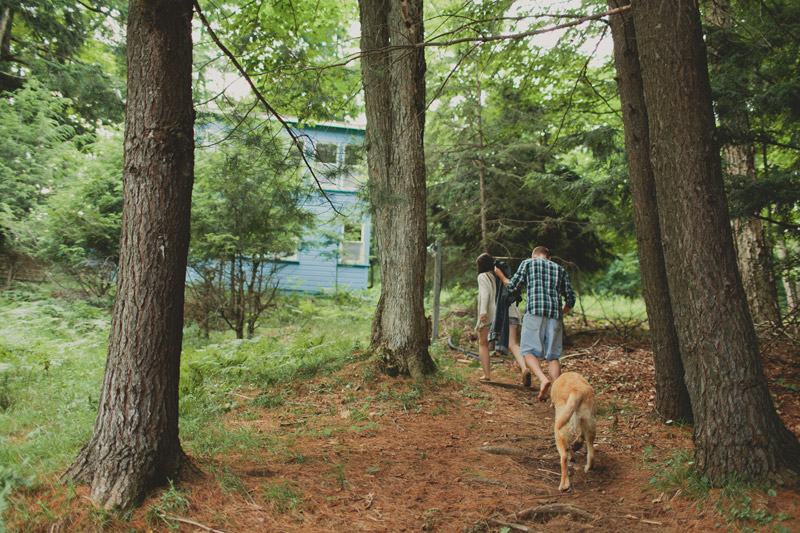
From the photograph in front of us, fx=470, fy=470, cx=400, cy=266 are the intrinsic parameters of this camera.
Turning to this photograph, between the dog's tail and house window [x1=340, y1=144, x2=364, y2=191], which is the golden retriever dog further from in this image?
Result: house window [x1=340, y1=144, x2=364, y2=191]

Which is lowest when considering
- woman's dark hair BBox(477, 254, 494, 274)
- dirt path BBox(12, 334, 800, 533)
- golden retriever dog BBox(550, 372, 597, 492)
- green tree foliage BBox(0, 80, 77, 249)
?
dirt path BBox(12, 334, 800, 533)

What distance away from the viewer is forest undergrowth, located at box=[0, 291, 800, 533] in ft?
10.1

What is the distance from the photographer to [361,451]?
455cm

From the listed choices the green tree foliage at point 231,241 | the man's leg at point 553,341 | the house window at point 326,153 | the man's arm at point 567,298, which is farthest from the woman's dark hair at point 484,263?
the green tree foliage at point 231,241

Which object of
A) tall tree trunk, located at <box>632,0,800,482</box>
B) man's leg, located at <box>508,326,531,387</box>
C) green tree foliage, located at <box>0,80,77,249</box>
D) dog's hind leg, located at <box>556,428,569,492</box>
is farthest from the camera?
green tree foliage, located at <box>0,80,77,249</box>

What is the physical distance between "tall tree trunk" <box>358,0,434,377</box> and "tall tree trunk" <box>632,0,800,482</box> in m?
3.51

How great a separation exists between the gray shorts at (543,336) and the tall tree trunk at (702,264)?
10.1ft

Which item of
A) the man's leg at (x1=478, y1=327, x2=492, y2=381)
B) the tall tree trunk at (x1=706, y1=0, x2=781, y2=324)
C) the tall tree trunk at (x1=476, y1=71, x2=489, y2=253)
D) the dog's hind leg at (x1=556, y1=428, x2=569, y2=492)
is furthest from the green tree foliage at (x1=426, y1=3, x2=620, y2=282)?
the dog's hind leg at (x1=556, y1=428, x2=569, y2=492)

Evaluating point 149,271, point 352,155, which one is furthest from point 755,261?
point 149,271

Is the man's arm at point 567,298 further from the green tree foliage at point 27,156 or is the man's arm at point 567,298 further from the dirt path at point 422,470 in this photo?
the green tree foliage at point 27,156

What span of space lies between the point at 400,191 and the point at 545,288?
8.55ft

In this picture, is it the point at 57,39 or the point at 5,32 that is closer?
the point at 57,39

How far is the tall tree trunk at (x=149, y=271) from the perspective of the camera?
3.19m

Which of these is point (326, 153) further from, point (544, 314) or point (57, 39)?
point (57, 39)
